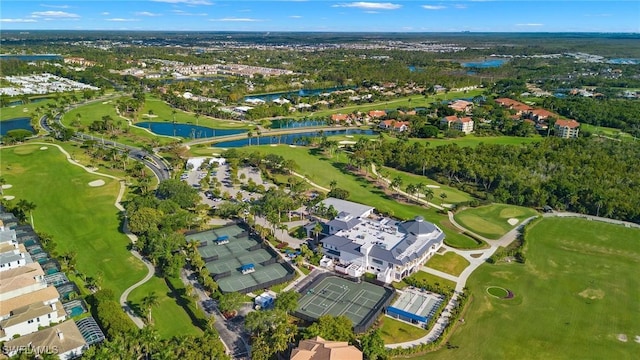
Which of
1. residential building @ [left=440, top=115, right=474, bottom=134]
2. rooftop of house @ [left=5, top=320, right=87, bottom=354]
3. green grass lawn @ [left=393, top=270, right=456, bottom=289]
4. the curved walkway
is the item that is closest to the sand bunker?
the curved walkway

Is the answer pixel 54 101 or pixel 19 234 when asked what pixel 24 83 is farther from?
pixel 19 234

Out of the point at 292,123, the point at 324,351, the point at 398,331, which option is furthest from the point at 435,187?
the point at 292,123

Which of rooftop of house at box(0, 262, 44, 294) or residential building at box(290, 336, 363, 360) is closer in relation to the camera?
residential building at box(290, 336, 363, 360)

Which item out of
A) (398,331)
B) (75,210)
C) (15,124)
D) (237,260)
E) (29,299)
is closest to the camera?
(29,299)

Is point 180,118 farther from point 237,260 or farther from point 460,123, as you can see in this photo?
point 237,260

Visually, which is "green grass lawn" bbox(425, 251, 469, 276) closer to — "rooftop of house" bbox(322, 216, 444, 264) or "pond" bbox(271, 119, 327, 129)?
"rooftop of house" bbox(322, 216, 444, 264)

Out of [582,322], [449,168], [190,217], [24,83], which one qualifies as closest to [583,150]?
[449,168]
